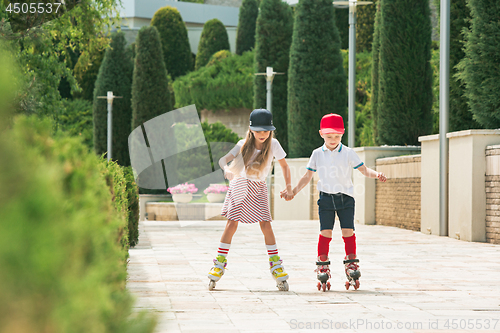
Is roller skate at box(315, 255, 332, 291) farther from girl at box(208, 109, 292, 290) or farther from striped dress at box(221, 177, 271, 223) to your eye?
striped dress at box(221, 177, 271, 223)

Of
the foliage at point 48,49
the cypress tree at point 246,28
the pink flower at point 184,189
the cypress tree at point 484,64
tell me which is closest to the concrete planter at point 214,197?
the pink flower at point 184,189

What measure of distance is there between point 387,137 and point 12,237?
56.8ft

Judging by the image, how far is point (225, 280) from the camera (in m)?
5.67

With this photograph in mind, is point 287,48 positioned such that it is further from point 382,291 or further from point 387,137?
point 382,291

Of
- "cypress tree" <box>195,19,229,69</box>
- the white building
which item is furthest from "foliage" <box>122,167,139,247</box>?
the white building

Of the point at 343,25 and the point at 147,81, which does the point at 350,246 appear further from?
the point at 343,25

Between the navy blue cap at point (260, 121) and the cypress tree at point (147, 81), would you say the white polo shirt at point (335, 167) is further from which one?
the cypress tree at point (147, 81)

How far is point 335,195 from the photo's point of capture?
16.9 ft

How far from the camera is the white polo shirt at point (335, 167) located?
16.8 feet

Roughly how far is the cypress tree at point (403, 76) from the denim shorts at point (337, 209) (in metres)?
12.7

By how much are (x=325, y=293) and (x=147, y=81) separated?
2876 centimetres

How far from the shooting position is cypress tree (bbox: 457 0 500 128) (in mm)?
10484

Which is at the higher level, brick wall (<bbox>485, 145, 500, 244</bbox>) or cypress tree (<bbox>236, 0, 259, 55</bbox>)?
cypress tree (<bbox>236, 0, 259, 55</bbox>)

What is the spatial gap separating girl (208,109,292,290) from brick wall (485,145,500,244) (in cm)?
525
